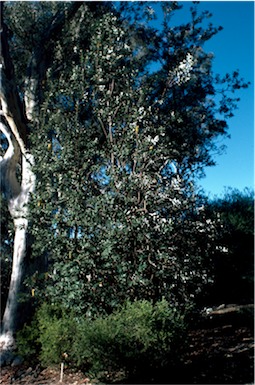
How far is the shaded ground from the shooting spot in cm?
504

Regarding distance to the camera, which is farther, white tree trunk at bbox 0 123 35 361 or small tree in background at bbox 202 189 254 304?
small tree in background at bbox 202 189 254 304

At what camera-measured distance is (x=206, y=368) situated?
18.1ft

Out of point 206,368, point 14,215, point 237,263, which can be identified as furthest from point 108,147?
point 237,263

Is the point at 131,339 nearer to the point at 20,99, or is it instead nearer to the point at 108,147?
the point at 108,147

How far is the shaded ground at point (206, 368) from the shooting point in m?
5.04

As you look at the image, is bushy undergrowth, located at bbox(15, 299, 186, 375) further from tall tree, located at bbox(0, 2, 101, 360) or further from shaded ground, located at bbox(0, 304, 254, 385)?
tall tree, located at bbox(0, 2, 101, 360)

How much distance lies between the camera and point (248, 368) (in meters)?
5.40

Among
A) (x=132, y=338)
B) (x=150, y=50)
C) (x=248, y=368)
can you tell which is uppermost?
(x=150, y=50)

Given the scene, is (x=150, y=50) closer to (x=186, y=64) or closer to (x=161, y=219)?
(x=186, y=64)

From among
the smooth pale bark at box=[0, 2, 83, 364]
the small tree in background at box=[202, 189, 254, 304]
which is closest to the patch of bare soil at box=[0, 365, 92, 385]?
the smooth pale bark at box=[0, 2, 83, 364]

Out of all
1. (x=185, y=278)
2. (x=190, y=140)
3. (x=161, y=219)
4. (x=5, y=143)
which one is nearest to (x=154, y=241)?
(x=161, y=219)

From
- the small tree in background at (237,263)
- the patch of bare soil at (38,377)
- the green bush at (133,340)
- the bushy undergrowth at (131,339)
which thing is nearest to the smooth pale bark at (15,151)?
the patch of bare soil at (38,377)

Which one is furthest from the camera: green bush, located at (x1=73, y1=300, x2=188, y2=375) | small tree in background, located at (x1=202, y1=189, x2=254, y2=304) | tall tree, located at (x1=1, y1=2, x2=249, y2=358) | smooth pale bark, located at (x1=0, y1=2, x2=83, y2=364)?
small tree in background, located at (x1=202, y1=189, x2=254, y2=304)

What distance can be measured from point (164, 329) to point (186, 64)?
5408mm
